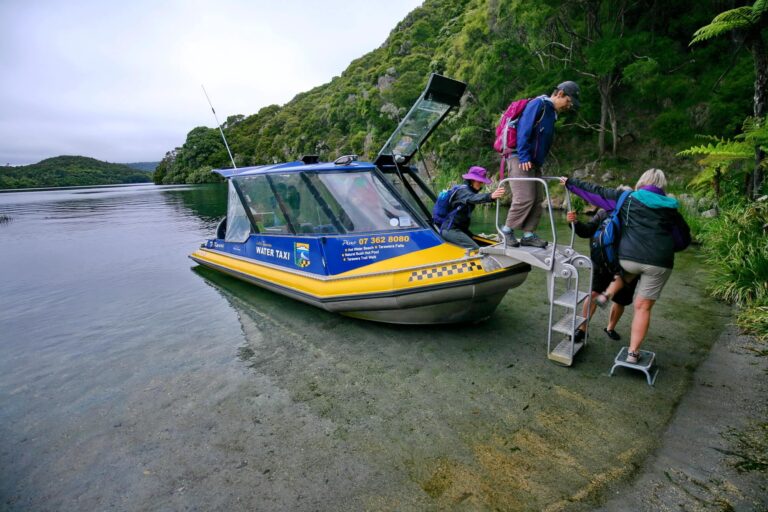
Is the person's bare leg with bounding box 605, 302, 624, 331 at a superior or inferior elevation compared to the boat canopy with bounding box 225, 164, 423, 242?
inferior

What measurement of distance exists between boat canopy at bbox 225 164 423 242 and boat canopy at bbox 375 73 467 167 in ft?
1.61

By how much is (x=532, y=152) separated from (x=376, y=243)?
7.28 ft

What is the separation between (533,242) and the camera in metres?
4.47

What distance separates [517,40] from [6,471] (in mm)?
21853

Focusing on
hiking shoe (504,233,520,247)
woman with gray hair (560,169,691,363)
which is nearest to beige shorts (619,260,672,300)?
woman with gray hair (560,169,691,363)

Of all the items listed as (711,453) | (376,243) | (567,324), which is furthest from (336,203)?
(711,453)

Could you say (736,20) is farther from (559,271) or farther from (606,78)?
(606,78)

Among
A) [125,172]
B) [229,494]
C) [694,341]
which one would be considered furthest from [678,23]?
[125,172]

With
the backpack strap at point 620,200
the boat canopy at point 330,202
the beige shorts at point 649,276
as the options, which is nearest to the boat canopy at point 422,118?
the boat canopy at point 330,202

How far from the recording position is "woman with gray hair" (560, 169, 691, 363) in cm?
348

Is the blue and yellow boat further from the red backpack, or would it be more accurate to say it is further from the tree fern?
the tree fern

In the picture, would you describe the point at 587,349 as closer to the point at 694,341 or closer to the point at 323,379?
the point at 694,341

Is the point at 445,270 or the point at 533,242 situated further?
Result: the point at 445,270

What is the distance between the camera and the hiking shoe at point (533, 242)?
4.42 m
